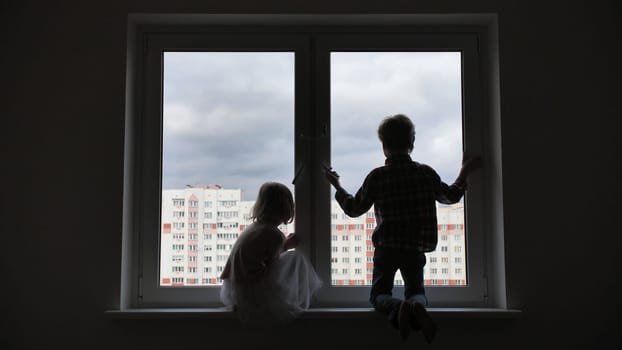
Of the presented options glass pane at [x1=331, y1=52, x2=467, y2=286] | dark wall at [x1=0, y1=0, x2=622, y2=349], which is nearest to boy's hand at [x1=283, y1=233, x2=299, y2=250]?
glass pane at [x1=331, y1=52, x2=467, y2=286]

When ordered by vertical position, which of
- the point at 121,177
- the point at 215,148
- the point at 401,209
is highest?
the point at 215,148

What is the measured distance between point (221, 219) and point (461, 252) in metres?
0.93

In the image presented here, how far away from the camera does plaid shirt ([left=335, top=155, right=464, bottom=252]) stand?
6.25ft

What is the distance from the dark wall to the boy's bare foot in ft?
0.89

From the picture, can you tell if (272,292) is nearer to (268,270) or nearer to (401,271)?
(268,270)

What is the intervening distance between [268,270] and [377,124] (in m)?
0.71

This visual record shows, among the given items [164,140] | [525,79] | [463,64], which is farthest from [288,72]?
[525,79]

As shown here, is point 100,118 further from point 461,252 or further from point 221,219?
point 461,252

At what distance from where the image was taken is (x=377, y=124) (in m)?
2.14

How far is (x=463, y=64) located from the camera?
7.06 ft

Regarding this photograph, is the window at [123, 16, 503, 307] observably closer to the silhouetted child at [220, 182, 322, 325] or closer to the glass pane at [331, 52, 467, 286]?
the glass pane at [331, 52, 467, 286]

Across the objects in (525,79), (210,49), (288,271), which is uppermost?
(210,49)

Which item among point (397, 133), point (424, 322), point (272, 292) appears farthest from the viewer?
point (397, 133)

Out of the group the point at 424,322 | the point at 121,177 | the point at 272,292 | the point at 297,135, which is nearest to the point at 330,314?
the point at 272,292
